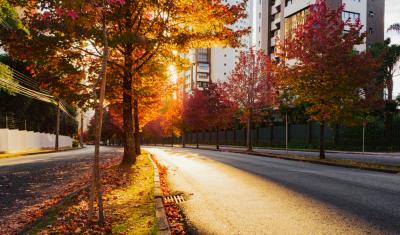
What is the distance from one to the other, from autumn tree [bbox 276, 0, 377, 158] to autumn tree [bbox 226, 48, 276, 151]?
1365 centimetres

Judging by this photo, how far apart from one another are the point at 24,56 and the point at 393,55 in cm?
4517

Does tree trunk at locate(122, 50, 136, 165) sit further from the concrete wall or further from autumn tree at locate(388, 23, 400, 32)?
autumn tree at locate(388, 23, 400, 32)

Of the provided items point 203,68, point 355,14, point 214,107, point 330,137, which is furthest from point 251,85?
point 203,68

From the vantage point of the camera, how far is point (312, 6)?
2281 cm

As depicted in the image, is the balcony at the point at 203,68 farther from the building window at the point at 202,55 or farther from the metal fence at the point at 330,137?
the metal fence at the point at 330,137

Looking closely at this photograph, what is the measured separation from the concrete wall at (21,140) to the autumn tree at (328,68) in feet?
83.6

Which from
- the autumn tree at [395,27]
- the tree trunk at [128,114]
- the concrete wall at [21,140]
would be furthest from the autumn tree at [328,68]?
the concrete wall at [21,140]

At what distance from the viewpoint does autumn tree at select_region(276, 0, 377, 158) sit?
806 inches

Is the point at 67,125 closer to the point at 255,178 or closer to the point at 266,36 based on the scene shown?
the point at 266,36

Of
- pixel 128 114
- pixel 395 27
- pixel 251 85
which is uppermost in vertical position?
pixel 395 27

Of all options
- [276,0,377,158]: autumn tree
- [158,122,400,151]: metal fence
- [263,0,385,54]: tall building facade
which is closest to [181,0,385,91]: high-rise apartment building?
[263,0,385,54]: tall building facade

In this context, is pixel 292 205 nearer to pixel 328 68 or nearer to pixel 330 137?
pixel 328 68

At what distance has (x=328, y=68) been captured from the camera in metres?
20.7

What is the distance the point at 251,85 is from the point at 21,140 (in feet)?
79.2
